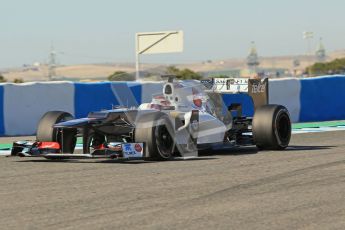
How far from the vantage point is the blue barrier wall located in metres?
23.2

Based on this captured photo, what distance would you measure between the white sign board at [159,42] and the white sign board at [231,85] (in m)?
15.1

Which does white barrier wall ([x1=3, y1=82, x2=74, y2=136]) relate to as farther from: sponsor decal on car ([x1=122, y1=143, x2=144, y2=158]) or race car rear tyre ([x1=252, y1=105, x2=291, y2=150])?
sponsor decal on car ([x1=122, y1=143, x2=144, y2=158])

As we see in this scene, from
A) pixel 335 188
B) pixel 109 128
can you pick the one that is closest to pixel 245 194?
pixel 335 188

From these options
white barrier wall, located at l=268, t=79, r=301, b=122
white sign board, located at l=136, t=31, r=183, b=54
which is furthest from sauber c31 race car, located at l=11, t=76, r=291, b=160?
white sign board, located at l=136, t=31, r=183, b=54

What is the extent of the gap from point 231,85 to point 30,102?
6170 mm


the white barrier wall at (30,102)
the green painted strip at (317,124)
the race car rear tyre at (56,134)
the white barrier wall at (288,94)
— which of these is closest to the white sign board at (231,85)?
the race car rear tyre at (56,134)

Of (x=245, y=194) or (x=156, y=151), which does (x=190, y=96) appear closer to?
(x=156, y=151)

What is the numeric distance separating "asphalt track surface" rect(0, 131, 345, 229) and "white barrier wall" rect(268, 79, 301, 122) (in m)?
9.97

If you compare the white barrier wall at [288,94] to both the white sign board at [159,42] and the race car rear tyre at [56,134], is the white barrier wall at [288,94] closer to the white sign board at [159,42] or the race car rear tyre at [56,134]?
the white sign board at [159,42]

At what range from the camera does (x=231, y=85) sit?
14.3m

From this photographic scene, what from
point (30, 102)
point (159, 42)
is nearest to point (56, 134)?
point (30, 102)

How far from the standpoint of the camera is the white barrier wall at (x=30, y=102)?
18.5m

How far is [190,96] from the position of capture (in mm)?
13250

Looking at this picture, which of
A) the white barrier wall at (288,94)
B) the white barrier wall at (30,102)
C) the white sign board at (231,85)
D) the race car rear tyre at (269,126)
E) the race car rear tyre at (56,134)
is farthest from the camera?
the white barrier wall at (288,94)
